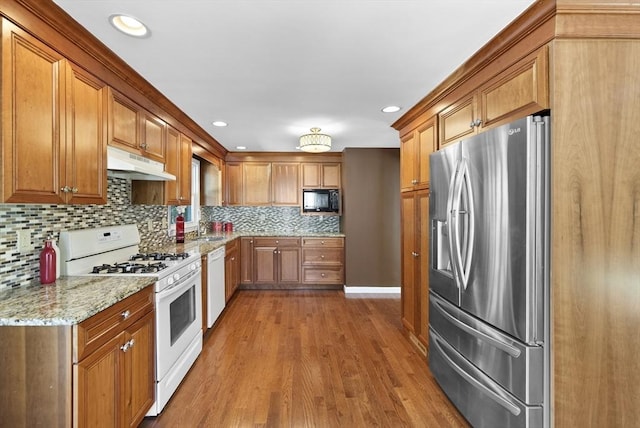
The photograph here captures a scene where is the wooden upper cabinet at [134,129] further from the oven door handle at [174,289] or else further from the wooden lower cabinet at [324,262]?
the wooden lower cabinet at [324,262]

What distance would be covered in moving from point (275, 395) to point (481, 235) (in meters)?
1.75

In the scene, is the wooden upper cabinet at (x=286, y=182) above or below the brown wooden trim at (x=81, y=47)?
below

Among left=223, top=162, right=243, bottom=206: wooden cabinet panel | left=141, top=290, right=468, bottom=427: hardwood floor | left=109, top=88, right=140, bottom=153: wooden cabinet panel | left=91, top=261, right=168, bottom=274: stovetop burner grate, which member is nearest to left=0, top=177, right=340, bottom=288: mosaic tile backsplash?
left=91, top=261, right=168, bottom=274: stovetop burner grate

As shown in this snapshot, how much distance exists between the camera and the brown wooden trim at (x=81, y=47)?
1.26 meters

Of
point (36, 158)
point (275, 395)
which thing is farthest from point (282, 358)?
point (36, 158)

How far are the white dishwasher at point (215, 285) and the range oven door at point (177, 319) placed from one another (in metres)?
0.32

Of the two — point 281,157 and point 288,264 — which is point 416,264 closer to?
point 288,264

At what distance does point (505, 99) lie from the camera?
61.7 inches

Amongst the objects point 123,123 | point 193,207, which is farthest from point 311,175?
point 123,123

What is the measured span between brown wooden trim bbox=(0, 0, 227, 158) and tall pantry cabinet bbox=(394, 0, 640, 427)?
228cm

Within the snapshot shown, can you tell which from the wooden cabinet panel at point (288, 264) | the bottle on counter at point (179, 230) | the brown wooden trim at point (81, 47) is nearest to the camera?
the brown wooden trim at point (81, 47)

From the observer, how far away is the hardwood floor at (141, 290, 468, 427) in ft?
5.91

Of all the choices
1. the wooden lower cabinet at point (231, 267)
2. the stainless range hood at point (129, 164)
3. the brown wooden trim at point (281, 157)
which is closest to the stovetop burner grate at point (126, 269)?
the stainless range hood at point (129, 164)

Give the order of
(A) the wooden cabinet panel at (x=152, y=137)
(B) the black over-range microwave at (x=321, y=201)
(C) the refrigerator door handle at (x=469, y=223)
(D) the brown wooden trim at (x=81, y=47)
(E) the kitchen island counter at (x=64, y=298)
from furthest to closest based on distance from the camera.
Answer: (B) the black over-range microwave at (x=321, y=201) < (A) the wooden cabinet panel at (x=152, y=137) < (C) the refrigerator door handle at (x=469, y=223) < (D) the brown wooden trim at (x=81, y=47) < (E) the kitchen island counter at (x=64, y=298)
